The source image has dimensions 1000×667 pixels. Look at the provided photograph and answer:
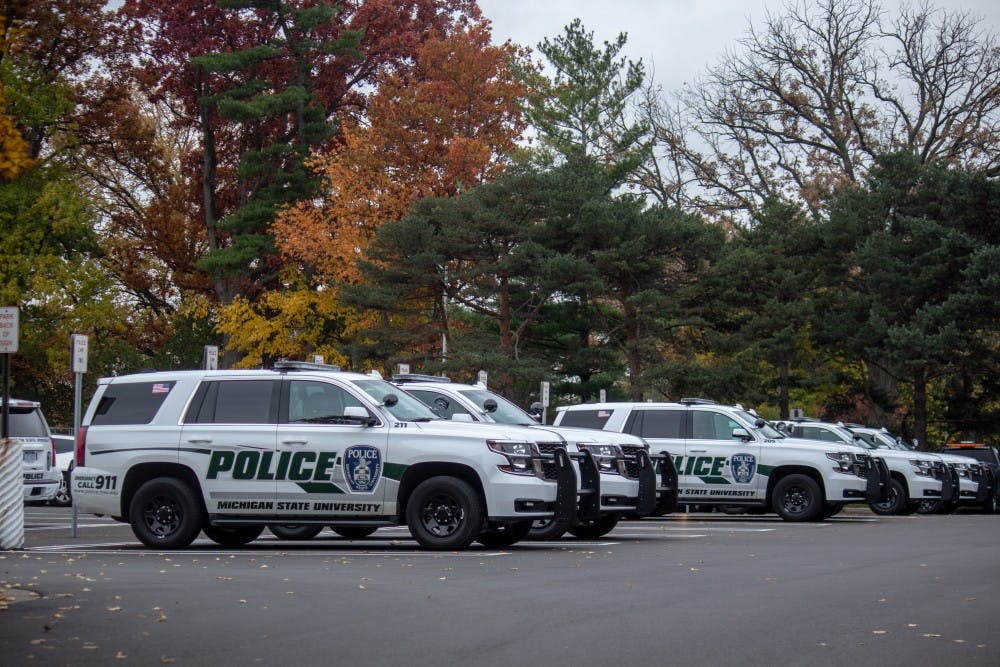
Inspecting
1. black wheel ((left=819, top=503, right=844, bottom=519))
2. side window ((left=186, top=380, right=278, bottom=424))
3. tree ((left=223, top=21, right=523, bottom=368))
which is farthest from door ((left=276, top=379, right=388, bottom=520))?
tree ((left=223, top=21, right=523, bottom=368))

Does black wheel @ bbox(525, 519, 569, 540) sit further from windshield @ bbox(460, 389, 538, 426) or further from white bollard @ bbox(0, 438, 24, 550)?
white bollard @ bbox(0, 438, 24, 550)

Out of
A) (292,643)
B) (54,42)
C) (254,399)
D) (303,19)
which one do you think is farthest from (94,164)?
(292,643)

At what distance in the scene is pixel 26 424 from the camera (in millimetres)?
23828

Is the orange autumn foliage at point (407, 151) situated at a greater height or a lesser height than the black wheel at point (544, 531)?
greater

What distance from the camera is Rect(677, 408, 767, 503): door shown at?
25109 millimetres

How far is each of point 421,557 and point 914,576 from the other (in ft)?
16.8

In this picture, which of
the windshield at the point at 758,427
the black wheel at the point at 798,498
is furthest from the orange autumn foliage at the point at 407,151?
the black wheel at the point at 798,498

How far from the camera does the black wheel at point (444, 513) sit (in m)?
15.9

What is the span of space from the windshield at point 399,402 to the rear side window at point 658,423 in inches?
327

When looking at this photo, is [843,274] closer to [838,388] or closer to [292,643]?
[838,388]

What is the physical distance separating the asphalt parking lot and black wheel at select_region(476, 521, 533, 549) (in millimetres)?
265

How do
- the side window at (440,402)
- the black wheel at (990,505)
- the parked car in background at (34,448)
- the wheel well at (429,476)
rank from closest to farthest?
1. the wheel well at (429,476)
2. the side window at (440,402)
3. the parked car in background at (34,448)
4. the black wheel at (990,505)

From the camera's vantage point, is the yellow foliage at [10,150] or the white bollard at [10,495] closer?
the yellow foliage at [10,150]

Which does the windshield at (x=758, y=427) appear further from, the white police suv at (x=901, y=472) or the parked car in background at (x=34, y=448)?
the parked car in background at (x=34, y=448)
